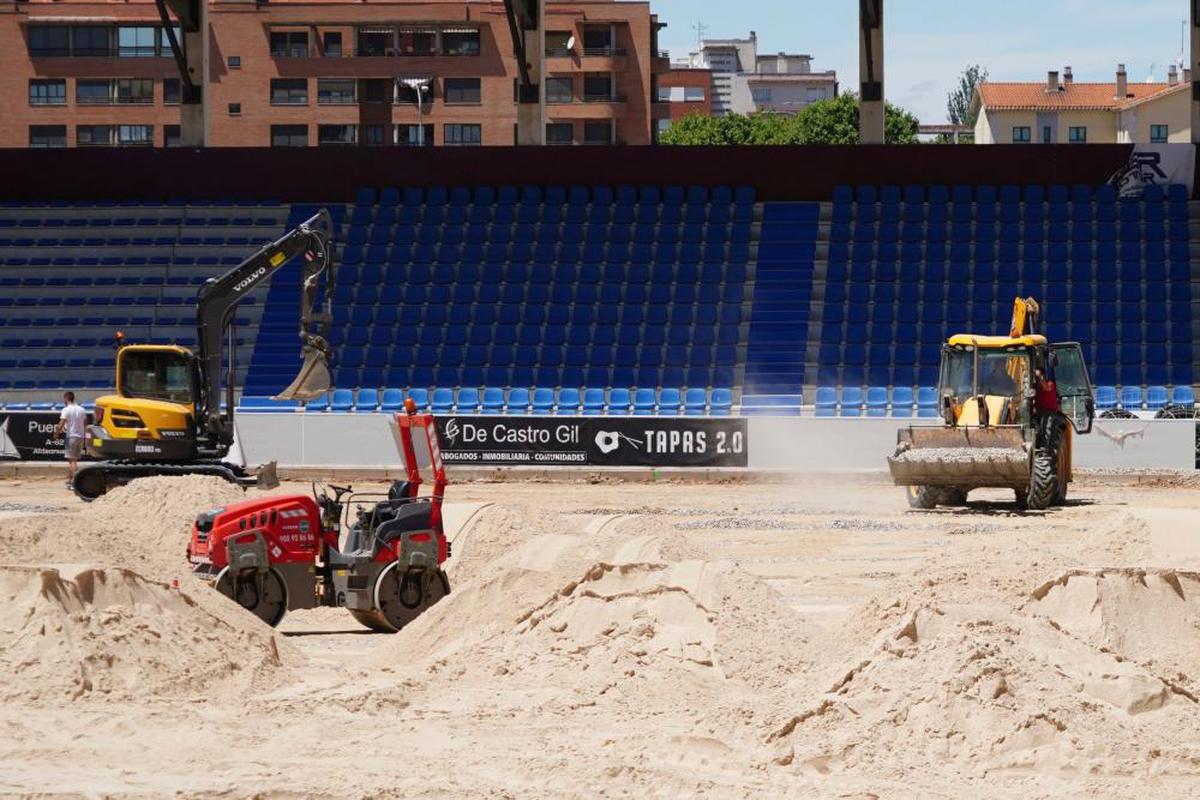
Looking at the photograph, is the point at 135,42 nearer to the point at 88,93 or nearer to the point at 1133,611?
the point at 88,93

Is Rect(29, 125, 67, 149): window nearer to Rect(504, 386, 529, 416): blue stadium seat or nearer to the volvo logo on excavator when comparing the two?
Rect(504, 386, 529, 416): blue stadium seat

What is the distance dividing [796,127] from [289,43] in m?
31.0

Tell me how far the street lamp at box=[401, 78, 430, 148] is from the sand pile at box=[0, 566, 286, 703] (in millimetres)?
76740

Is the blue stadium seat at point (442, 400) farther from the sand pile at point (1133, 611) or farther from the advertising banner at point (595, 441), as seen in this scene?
the sand pile at point (1133, 611)

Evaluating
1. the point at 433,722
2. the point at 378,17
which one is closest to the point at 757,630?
the point at 433,722

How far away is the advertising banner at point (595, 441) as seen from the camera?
33500 mm

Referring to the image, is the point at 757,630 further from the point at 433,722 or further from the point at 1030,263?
the point at 1030,263

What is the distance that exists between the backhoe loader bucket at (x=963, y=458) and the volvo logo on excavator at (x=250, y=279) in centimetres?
1002

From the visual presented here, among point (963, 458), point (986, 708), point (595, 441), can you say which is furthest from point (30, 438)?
point (986, 708)

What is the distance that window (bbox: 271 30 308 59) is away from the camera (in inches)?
3647

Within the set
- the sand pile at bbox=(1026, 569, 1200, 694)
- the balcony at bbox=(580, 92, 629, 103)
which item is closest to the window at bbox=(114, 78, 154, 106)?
the balcony at bbox=(580, 92, 629, 103)

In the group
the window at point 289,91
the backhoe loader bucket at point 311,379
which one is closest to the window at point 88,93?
the window at point 289,91

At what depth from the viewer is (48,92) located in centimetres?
9344

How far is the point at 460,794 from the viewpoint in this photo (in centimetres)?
1019
